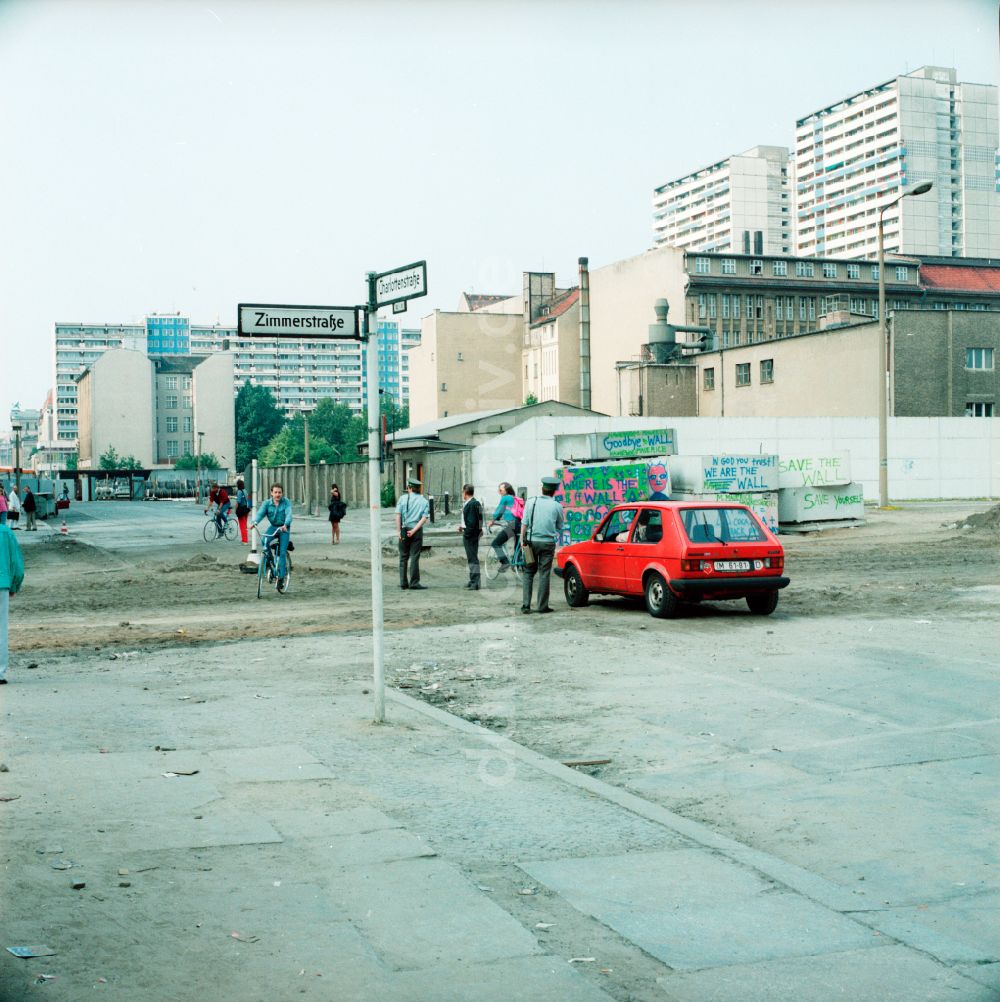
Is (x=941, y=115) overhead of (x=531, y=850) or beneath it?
overhead

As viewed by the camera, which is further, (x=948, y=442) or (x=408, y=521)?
(x=948, y=442)

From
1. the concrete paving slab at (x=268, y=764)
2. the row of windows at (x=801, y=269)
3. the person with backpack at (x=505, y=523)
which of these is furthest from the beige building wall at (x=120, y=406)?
the concrete paving slab at (x=268, y=764)

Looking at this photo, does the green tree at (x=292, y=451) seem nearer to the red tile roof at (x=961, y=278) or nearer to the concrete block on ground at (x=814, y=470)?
the red tile roof at (x=961, y=278)

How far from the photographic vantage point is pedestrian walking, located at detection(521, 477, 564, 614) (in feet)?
51.1

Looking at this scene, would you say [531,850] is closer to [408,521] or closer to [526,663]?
[526,663]

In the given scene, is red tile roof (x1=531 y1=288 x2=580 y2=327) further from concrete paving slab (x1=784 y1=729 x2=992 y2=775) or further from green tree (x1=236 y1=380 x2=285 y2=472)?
concrete paving slab (x1=784 y1=729 x2=992 y2=775)

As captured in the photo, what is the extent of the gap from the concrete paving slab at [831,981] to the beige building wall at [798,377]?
52931 millimetres

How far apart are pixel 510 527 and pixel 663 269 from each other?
199ft

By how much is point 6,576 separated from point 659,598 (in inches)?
296

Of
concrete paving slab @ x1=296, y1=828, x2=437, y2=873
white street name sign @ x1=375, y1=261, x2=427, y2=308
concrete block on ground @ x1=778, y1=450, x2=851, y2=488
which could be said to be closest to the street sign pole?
white street name sign @ x1=375, y1=261, x2=427, y2=308

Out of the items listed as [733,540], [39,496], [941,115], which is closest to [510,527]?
[733,540]

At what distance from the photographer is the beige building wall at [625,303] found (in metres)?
77.0

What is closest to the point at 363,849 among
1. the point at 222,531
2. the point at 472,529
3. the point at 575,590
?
the point at 575,590

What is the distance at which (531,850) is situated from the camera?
559 centimetres
